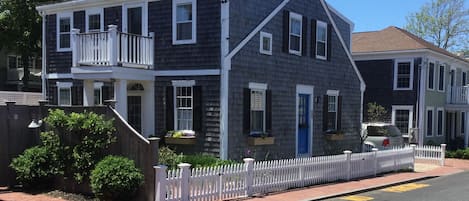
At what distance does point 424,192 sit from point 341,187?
2234 mm

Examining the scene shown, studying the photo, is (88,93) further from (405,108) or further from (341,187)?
(405,108)

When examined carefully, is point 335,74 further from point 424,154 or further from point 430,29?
point 430,29

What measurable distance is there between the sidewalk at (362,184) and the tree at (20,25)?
20.7 metres

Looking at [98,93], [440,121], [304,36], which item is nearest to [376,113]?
[440,121]

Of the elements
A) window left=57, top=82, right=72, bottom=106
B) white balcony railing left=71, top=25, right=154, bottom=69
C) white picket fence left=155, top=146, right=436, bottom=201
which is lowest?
white picket fence left=155, top=146, right=436, bottom=201

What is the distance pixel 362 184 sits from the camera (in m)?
14.5

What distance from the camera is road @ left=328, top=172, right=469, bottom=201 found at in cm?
1250

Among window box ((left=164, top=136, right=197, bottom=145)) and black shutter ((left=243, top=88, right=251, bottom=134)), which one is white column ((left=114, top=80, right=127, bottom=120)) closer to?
window box ((left=164, top=136, right=197, bottom=145))

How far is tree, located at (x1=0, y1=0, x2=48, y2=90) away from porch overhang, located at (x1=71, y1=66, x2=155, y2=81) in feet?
45.7

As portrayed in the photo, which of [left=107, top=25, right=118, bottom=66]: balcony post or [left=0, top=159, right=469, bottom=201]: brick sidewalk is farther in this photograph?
[left=107, top=25, right=118, bottom=66]: balcony post

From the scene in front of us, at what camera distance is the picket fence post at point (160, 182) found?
9.50 meters

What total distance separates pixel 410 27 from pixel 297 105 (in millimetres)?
36571

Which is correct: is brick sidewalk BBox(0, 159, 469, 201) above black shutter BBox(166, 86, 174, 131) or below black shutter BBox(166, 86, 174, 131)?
below

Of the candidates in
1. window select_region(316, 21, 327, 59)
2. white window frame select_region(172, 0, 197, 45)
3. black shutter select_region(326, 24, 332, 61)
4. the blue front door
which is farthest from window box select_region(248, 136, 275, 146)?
black shutter select_region(326, 24, 332, 61)
